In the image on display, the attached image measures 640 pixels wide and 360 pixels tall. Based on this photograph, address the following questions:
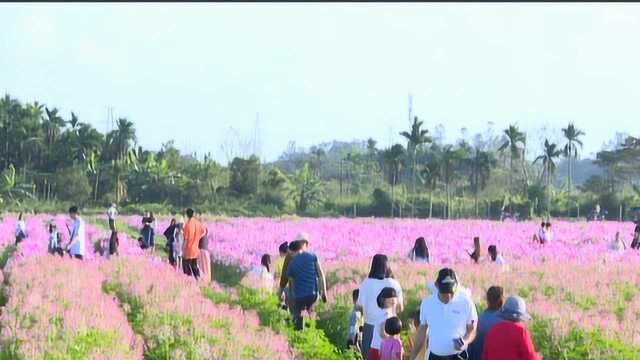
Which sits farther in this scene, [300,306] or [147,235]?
[147,235]

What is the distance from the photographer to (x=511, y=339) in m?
6.39

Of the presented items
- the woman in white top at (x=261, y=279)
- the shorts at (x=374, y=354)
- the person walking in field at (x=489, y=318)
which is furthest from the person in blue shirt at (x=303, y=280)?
the person walking in field at (x=489, y=318)

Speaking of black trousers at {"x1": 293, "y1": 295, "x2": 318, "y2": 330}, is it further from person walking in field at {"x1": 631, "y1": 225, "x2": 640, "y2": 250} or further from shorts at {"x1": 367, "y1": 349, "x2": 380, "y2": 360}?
person walking in field at {"x1": 631, "y1": 225, "x2": 640, "y2": 250}

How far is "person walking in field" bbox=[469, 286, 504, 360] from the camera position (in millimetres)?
7172

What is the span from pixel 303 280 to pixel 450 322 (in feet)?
12.0

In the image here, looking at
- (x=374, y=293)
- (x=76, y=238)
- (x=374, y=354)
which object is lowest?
(x=374, y=354)

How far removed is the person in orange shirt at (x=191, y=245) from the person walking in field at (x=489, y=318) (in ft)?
29.4

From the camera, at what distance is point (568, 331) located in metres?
9.80

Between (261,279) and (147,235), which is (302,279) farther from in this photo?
(147,235)

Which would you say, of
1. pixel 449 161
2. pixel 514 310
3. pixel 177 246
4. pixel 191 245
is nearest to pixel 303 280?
pixel 514 310

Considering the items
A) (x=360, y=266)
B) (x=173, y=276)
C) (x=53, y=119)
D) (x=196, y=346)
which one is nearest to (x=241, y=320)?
(x=196, y=346)

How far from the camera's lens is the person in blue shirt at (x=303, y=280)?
10.6m

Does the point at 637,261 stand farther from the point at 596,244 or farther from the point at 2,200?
the point at 2,200

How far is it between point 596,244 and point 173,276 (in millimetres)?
18560
